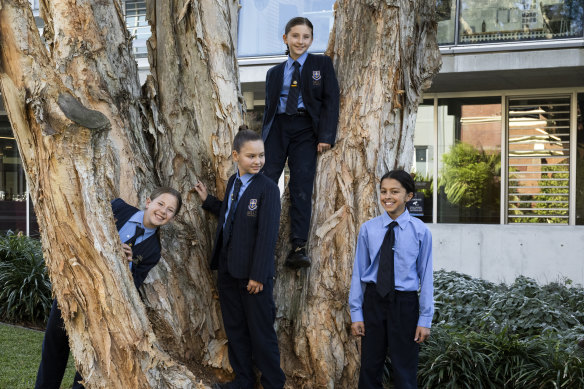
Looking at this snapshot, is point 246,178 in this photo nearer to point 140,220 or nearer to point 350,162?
point 140,220

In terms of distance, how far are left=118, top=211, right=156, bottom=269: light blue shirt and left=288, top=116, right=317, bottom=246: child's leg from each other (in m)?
0.99

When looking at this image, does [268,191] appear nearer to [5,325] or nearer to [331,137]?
[331,137]

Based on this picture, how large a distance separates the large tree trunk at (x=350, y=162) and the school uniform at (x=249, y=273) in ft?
1.23

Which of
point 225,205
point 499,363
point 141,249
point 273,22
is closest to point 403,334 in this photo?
point 225,205

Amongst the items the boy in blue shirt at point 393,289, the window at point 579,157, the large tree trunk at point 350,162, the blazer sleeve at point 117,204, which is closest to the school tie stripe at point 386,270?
the boy in blue shirt at point 393,289

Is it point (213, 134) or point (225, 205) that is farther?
point (213, 134)

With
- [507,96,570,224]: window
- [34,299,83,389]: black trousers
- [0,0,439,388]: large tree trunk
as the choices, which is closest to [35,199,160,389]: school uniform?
[34,299,83,389]: black trousers

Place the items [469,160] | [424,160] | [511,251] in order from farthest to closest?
[424,160] → [469,160] → [511,251]

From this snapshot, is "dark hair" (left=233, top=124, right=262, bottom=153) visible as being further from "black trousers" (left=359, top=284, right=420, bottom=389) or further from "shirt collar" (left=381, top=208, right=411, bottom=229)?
"black trousers" (left=359, top=284, right=420, bottom=389)

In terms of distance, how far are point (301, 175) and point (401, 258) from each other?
1.02 m

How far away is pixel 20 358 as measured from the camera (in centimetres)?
653

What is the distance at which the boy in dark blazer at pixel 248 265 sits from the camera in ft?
13.2

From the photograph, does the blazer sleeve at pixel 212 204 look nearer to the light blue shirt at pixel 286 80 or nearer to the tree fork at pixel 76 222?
the light blue shirt at pixel 286 80

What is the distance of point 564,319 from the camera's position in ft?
22.0
